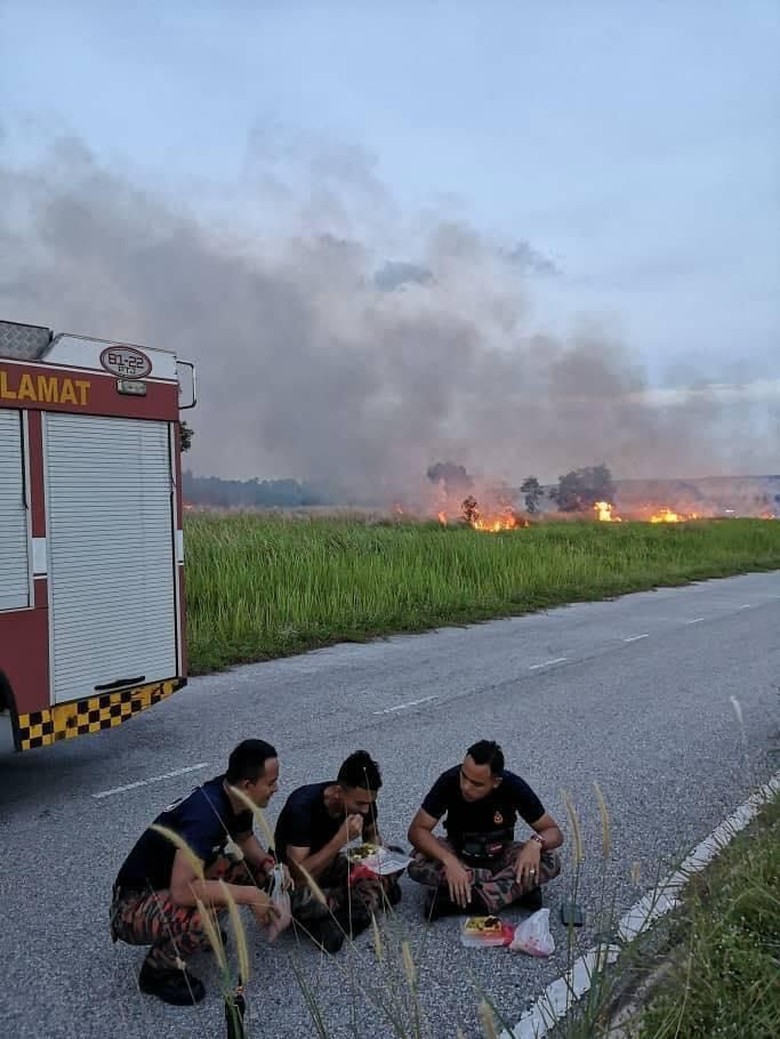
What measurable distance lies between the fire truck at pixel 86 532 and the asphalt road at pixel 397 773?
24.7 inches

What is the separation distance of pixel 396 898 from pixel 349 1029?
0.93 m

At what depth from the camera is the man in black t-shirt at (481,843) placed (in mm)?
4098

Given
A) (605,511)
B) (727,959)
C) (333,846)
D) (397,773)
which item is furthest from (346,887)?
(605,511)

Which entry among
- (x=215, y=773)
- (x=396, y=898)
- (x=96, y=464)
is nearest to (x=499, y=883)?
(x=396, y=898)

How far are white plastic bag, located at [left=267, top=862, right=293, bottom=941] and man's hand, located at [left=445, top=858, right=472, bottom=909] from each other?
2.18 ft

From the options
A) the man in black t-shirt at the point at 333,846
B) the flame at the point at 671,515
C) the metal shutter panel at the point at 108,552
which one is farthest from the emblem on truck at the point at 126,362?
the flame at the point at 671,515

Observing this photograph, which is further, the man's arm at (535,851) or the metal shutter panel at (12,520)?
the metal shutter panel at (12,520)

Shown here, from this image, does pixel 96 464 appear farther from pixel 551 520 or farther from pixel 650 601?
pixel 551 520

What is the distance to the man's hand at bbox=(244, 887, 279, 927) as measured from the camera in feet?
11.1

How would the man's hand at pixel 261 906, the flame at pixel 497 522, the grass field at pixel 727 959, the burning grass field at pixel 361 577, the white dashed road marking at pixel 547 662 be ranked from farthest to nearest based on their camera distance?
the flame at pixel 497 522 → the burning grass field at pixel 361 577 → the white dashed road marking at pixel 547 662 → the man's hand at pixel 261 906 → the grass field at pixel 727 959

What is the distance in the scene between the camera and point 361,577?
15.3 meters

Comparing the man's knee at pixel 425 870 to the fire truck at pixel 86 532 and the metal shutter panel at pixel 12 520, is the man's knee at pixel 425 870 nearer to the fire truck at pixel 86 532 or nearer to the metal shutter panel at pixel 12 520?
the fire truck at pixel 86 532

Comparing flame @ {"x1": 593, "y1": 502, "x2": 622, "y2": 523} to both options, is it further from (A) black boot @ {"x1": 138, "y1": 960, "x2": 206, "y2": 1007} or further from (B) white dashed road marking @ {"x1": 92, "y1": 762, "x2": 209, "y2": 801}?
(A) black boot @ {"x1": 138, "y1": 960, "x2": 206, "y2": 1007}

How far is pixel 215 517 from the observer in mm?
20984
